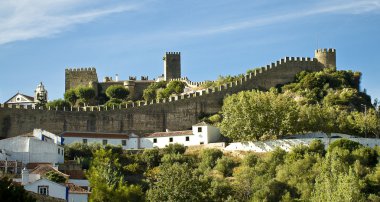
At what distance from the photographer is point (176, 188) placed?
52.6 metres

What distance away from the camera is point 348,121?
73.1 meters

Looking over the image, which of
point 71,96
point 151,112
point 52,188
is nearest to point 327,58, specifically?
point 151,112

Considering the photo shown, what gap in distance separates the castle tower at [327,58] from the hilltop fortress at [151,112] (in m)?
0.10

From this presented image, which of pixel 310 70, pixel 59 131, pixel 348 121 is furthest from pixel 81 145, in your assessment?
pixel 310 70

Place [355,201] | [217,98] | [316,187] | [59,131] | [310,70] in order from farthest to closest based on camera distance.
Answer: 1. [310,70]
2. [217,98]
3. [59,131]
4. [316,187]
5. [355,201]

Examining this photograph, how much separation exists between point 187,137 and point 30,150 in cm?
1550

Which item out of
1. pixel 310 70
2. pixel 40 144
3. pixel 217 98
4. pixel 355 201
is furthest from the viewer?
pixel 310 70

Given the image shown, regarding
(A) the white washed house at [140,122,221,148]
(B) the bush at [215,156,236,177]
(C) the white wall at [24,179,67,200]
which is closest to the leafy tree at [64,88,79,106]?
(A) the white washed house at [140,122,221,148]

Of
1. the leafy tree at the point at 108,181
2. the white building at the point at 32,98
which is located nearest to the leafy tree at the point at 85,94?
the white building at the point at 32,98

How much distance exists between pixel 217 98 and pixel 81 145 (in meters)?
15.5

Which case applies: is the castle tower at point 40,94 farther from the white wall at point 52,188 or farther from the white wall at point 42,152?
the white wall at point 52,188

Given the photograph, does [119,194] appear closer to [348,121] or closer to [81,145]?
[81,145]

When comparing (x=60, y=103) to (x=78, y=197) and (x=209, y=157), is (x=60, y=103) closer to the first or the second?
(x=209, y=157)

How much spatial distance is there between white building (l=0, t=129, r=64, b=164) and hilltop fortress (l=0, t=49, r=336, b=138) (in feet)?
30.6
